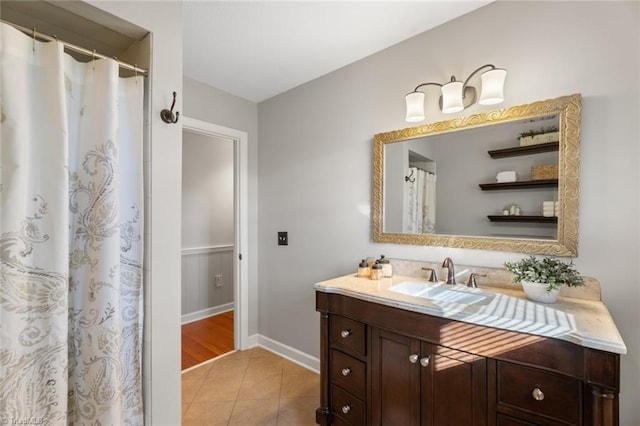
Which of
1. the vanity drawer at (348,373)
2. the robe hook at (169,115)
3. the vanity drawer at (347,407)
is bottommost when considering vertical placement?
the vanity drawer at (347,407)

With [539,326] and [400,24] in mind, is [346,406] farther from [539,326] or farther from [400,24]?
[400,24]

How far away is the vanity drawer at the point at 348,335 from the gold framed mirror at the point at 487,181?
26.0 inches

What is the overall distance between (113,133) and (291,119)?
170cm

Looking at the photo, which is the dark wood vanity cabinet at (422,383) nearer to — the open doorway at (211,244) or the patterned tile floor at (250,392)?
the patterned tile floor at (250,392)

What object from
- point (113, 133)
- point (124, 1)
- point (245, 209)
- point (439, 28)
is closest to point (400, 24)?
point (439, 28)

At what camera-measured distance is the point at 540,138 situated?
1.47m

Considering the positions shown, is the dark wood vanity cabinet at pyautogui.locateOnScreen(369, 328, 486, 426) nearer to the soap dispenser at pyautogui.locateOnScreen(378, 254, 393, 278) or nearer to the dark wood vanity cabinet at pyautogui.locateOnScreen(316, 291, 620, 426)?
the dark wood vanity cabinet at pyautogui.locateOnScreen(316, 291, 620, 426)

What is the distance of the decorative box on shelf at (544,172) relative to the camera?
1.43 meters

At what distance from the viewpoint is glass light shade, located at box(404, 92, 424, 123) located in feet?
5.87

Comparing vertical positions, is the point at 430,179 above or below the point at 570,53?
below

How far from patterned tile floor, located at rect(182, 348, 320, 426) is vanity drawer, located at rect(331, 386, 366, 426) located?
0.99 feet

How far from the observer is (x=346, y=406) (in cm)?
161

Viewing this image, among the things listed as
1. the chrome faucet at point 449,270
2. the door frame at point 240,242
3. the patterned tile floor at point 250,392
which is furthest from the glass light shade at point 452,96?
the patterned tile floor at point 250,392

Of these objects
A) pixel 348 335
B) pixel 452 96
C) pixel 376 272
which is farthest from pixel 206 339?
pixel 452 96
